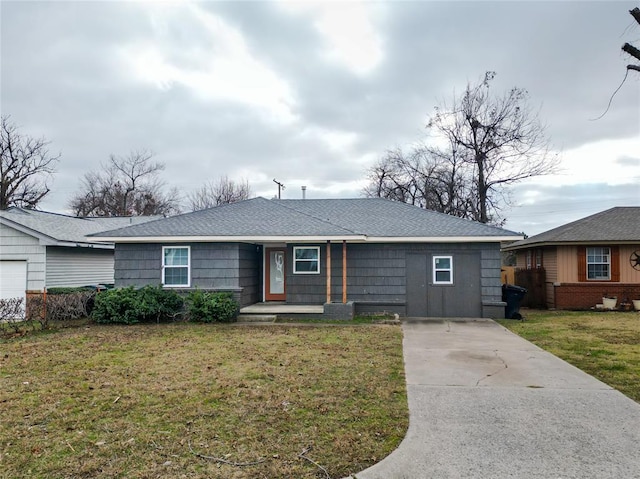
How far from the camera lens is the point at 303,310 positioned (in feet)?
41.4

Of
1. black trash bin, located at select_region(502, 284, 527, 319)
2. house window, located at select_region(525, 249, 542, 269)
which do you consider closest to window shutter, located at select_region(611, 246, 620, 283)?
house window, located at select_region(525, 249, 542, 269)

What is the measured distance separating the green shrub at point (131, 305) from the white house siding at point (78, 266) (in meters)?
3.29

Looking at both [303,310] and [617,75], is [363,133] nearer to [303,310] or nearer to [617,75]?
[303,310]

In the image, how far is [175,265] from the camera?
13258 millimetres

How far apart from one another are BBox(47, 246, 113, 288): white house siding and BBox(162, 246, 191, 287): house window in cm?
417

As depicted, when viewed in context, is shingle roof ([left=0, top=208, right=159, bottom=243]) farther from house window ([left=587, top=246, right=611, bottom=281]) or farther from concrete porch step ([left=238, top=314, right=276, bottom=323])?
house window ([left=587, top=246, right=611, bottom=281])

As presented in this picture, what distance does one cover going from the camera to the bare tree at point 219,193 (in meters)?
43.9

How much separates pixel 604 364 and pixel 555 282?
10.2 meters

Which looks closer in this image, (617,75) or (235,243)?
(617,75)

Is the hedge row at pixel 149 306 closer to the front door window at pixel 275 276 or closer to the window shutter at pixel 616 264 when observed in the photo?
the front door window at pixel 275 276

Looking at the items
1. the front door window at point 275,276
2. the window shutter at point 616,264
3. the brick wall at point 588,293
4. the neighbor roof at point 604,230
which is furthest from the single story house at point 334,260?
the window shutter at point 616,264

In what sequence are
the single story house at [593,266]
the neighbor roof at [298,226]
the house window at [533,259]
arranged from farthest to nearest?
the house window at [533,259] < the single story house at [593,266] < the neighbor roof at [298,226]

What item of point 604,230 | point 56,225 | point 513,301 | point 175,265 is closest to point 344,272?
point 175,265

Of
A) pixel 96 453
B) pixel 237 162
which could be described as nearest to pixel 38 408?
pixel 96 453
